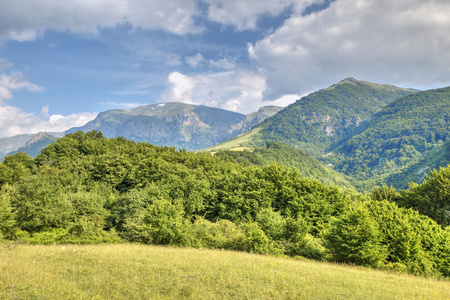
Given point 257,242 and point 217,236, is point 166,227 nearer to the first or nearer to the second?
point 217,236

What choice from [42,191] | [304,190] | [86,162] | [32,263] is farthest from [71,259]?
[86,162]

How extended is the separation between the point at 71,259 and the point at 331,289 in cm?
1718

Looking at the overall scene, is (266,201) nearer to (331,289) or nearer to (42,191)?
(331,289)

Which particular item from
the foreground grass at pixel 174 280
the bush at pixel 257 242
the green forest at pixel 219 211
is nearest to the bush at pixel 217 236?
the green forest at pixel 219 211

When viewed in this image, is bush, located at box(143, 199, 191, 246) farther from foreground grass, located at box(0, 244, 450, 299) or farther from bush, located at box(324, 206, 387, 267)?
bush, located at box(324, 206, 387, 267)

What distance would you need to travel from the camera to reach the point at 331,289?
13797mm

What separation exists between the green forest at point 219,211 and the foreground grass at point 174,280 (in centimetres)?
936

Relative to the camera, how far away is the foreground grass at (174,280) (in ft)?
38.3

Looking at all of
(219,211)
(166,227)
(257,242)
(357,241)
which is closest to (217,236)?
(257,242)

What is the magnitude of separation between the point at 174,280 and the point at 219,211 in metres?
38.4

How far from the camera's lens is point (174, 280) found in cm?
1355

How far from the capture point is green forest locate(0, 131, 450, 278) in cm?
2564

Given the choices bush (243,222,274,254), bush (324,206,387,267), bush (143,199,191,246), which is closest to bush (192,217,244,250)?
bush (143,199,191,246)

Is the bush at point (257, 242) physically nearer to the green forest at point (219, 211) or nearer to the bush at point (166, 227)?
the green forest at point (219, 211)
